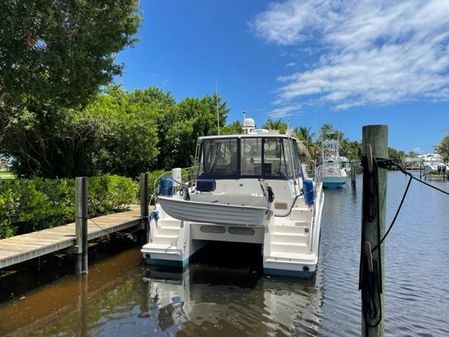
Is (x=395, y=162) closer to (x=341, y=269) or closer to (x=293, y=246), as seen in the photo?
(x=293, y=246)

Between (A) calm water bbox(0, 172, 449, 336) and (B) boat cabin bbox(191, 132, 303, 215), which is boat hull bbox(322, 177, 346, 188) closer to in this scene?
(A) calm water bbox(0, 172, 449, 336)

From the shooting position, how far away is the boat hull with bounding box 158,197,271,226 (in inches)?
303

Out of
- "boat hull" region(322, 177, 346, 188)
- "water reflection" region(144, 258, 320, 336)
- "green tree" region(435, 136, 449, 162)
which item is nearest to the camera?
"water reflection" region(144, 258, 320, 336)

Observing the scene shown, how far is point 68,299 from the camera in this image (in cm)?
723

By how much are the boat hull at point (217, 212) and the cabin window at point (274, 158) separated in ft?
5.68

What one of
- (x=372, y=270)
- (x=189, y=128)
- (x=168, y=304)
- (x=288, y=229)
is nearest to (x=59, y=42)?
(x=168, y=304)

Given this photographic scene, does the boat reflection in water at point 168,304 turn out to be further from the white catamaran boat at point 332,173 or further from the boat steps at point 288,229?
the white catamaran boat at point 332,173

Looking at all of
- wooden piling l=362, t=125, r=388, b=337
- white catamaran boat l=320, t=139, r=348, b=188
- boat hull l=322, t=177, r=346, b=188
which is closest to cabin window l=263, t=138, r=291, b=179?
wooden piling l=362, t=125, r=388, b=337

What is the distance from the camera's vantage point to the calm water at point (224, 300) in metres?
6.12

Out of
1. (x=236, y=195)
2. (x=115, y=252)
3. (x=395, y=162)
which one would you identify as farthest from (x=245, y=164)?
(x=395, y=162)

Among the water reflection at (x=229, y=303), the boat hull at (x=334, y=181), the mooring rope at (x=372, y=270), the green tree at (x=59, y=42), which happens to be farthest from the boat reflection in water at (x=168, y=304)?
the boat hull at (x=334, y=181)

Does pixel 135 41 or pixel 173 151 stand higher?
pixel 135 41

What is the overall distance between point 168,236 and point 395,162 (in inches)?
237

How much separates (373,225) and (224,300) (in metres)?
4.15
